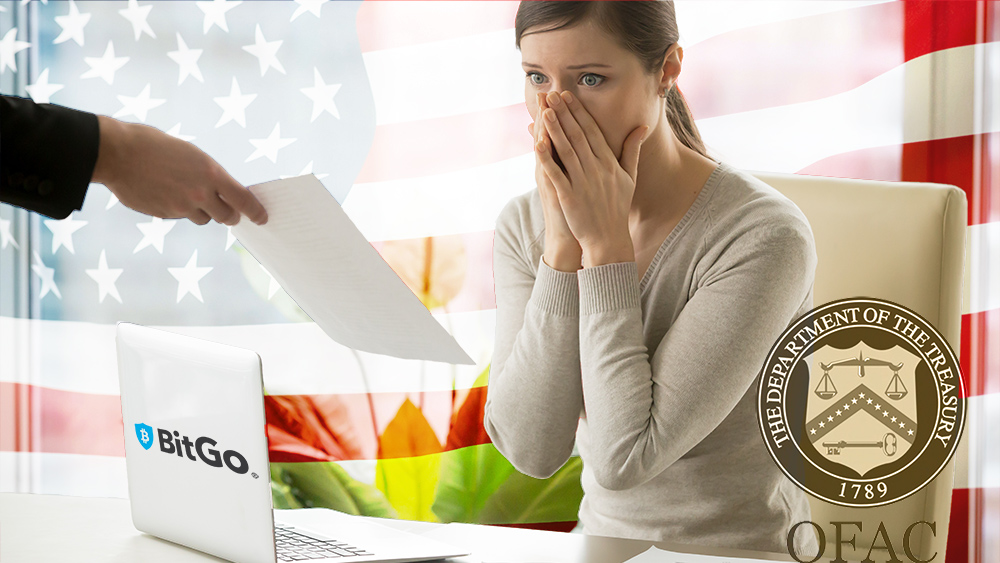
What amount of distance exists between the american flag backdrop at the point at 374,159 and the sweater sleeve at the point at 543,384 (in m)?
0.76

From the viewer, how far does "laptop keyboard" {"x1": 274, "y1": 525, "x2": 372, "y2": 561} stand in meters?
0.60

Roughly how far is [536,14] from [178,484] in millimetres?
642

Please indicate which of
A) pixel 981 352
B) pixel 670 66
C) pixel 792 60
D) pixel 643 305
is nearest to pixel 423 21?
pixel 792 60

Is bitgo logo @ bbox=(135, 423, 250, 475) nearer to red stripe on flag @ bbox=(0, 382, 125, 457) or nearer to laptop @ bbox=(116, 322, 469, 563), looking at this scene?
laptop @ bbox=(116, 322, 469, 563)

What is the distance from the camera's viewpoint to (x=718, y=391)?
825 millimetres

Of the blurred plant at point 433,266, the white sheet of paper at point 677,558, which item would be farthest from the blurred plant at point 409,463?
the white sheet of paper at point 677,558

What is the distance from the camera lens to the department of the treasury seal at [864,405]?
0.70 meters

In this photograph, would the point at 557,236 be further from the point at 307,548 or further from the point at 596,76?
the point at 307,548

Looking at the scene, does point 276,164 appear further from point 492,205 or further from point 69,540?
point 69,540

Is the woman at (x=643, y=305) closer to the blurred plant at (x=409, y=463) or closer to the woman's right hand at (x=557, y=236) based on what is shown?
the woman's right hand at (x=557, y=236)

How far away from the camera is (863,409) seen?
806 millimetres

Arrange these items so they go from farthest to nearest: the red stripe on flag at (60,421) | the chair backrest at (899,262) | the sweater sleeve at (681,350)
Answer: the red stripe on flag at (60,421)
the chair backrest at (899,262)
the sweater sleeve at (681,350)

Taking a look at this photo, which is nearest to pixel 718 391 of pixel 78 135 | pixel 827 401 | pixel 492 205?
pixel 827 401

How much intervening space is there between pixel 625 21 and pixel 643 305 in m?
0.35
